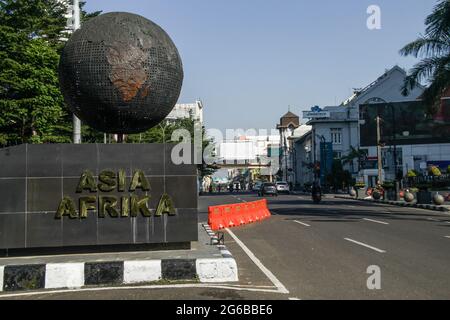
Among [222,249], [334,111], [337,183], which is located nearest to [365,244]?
[222,249]

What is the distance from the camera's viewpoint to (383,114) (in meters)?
71.8

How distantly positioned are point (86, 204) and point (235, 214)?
35.2 feet

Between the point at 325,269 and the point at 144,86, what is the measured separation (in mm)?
4625

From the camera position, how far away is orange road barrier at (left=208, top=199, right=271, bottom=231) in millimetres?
17125

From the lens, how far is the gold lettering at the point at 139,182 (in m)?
8.89

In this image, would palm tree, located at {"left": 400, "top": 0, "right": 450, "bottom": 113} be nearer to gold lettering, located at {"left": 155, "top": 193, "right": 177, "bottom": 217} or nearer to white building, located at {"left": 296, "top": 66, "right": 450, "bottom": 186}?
gold lettering, located at {"left": 155, "top": 193, "right": 177, "bottom": 217}

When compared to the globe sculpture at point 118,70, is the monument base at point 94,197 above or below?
below

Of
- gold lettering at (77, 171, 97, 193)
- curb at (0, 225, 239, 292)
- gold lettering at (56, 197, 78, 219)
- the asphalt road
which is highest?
gold lettering at (77, 171, 97, 193)

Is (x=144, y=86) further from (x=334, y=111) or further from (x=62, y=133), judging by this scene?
(x=334, y=111)

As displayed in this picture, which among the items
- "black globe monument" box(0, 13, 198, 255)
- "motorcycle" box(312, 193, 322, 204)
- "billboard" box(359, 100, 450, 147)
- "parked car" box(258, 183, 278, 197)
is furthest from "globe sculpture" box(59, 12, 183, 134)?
"billboard" box(359, 100, 450, 147)

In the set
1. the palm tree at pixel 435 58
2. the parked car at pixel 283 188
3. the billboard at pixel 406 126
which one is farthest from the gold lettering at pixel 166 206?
the billboard at pixel 406 126

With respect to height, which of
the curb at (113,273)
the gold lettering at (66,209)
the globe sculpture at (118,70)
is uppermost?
the globe sculpture at (118,70)

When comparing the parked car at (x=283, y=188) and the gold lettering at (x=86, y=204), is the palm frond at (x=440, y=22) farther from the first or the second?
the parked car at (x=283, y=188)

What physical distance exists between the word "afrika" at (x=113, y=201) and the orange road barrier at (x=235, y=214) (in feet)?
26.5
